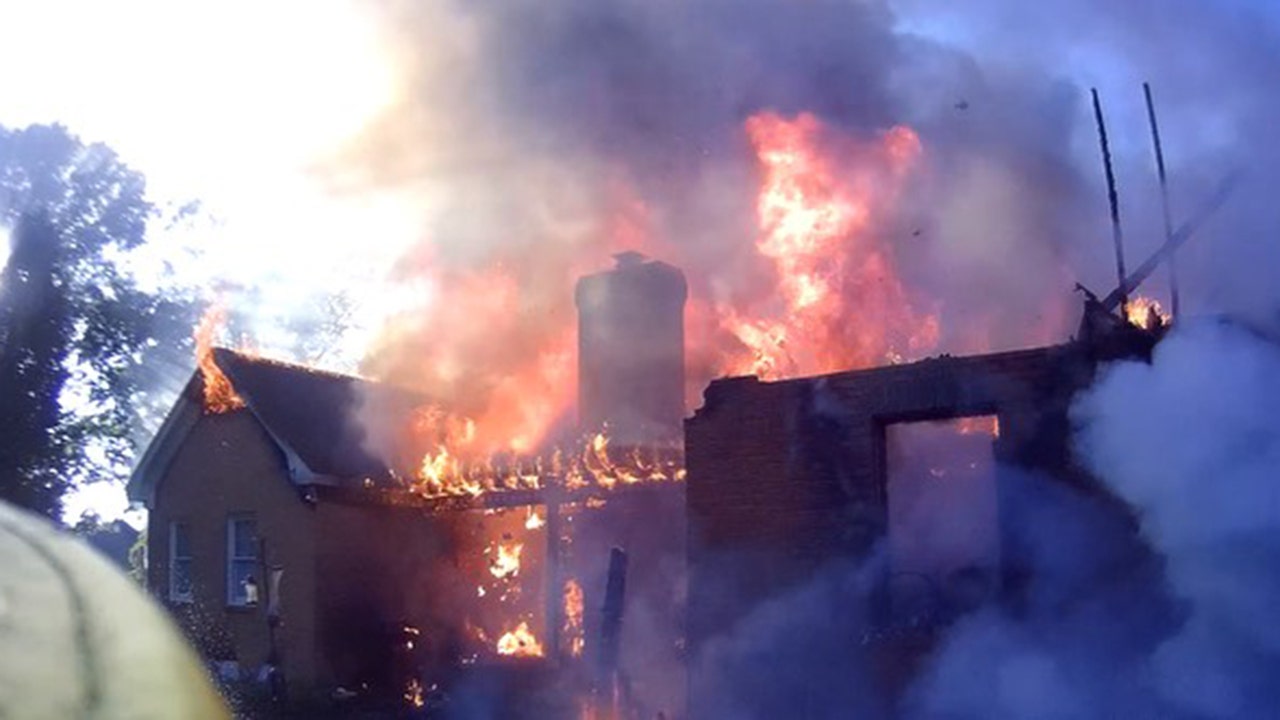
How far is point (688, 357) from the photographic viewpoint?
27203 mm

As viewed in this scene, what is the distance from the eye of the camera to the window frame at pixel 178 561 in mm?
23375

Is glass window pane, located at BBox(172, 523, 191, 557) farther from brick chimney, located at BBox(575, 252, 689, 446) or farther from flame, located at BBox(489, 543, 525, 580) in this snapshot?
brick chimney, located at BBox(575, 252, 689, 446)

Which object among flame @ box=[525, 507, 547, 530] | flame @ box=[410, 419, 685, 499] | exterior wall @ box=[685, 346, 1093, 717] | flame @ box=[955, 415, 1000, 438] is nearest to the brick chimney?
flame @ box=[410, 419, 685, 499]

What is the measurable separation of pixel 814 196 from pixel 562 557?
9249mm

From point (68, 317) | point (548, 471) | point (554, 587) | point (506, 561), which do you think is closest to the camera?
point (548, 471)

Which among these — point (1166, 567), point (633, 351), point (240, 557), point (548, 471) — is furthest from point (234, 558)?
point (1166, 567)

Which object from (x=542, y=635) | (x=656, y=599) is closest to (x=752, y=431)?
(x=656, y=599)

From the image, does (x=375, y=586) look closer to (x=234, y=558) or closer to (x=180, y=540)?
(x=234, y=558)

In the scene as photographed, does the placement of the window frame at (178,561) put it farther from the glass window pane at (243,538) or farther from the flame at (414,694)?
the flame at (414,694)

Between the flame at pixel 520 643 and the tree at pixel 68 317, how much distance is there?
12.4 meters

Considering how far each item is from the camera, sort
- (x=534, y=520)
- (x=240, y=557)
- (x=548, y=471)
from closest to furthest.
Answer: (x=548, y=471)
(x=534, y=520)
(x=240, y=557)

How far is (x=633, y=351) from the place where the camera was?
24625 millimetres

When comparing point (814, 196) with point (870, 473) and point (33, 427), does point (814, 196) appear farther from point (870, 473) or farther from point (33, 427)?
point (33, 427)

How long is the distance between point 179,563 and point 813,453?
43.3ft
